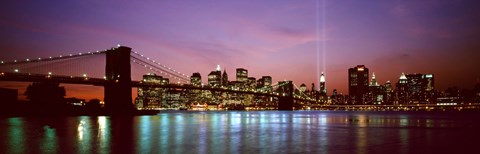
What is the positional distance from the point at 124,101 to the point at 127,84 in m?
2.67

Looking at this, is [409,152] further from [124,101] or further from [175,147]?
[124,101]

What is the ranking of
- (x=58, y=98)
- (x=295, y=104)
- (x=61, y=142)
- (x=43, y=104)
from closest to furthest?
1. (x=61, y=142)
2. (x=43, y=104)
3. (x=58, y=98)
4. (x=295, y=104)

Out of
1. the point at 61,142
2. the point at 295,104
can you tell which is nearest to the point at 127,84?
the point at 61,142

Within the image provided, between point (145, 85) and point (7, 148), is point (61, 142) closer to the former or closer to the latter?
point (7, 148)

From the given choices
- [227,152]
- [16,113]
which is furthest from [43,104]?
[227,152]

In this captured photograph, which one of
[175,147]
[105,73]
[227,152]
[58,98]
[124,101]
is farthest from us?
[58,98]

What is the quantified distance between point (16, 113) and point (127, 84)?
47.7ft

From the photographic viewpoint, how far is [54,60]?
6544 centimetres

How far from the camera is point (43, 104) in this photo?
69.1 m

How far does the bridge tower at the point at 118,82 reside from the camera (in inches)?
2323

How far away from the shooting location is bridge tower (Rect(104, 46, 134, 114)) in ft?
194

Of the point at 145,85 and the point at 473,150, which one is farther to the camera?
the point at 145,85

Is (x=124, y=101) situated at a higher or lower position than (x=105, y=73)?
lower

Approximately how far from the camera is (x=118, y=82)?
198ft
